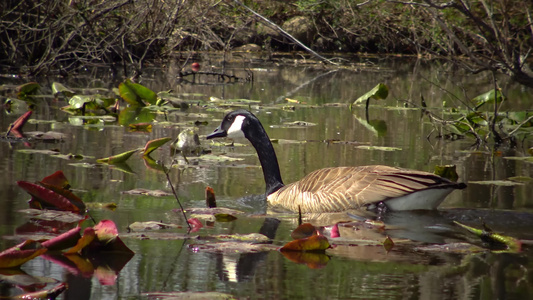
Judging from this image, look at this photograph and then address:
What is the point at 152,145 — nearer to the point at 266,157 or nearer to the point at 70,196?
the point at 266,157

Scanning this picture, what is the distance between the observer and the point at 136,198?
22.6ft

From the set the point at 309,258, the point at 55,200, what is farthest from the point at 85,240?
the point at 55,200

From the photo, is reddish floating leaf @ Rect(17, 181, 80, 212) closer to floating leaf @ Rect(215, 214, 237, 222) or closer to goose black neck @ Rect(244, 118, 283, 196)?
floating leaf @ Rect(215, 214, 237, 222)

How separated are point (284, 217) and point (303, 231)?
0.97 m

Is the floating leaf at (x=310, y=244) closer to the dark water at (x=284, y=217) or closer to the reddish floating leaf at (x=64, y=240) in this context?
the dark water at (x=284, y=217)

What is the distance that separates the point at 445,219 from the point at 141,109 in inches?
309

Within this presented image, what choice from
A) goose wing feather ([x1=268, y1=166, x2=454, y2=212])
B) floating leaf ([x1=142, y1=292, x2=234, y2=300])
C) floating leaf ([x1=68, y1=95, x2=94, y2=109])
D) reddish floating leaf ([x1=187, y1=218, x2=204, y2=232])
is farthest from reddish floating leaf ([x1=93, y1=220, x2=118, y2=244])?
floating leaf ([x1=68, y1=95, x2=94, y2=109])

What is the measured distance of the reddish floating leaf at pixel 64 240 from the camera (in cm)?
479

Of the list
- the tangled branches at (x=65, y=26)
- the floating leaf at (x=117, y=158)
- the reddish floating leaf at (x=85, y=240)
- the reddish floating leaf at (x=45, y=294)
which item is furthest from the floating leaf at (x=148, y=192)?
the tangled branches at (x=65, y=26)

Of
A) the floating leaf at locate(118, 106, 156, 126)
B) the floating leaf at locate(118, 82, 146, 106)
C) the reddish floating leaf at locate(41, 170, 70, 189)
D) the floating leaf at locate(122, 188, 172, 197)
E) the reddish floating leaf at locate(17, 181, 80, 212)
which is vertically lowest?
the reddish floating leaf at locate(17, 181, 80, 212)

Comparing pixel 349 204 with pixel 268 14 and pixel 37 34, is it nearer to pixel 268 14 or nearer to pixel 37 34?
pixel 37 34

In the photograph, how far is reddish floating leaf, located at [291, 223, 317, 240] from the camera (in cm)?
567

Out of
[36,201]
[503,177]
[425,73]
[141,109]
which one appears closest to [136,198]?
[36,201]

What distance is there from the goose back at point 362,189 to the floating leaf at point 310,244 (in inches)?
56.8
